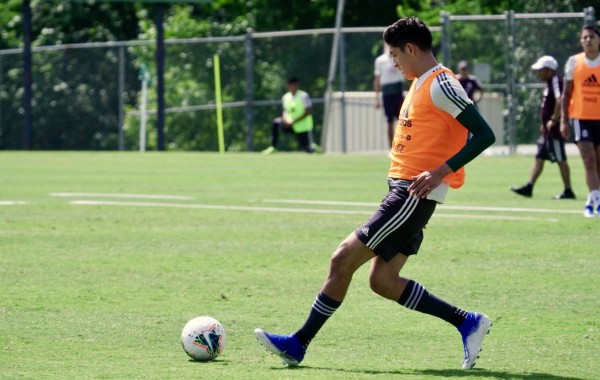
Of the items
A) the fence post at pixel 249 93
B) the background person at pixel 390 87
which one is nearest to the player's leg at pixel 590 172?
the background person at pixel 390 87

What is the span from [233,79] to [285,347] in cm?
2879

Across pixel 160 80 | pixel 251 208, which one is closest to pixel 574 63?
pixel 251 208

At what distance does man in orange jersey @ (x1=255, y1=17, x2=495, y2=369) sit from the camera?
286 inches

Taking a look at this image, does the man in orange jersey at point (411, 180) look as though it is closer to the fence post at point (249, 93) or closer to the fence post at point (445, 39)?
the fence post at point (445, 39)

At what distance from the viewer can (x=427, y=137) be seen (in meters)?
7.40

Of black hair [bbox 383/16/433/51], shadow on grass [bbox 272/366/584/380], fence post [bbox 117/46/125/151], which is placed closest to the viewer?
shadow on grass [bbox 272/366/584/380]

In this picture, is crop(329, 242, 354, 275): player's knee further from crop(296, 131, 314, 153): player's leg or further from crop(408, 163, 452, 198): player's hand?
crop(296, 131, 314, 153): player's leg

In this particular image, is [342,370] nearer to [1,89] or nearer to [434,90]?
[434,90]

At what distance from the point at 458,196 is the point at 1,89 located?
22.3 m

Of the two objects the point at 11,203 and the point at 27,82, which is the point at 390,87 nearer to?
the point at 11,203

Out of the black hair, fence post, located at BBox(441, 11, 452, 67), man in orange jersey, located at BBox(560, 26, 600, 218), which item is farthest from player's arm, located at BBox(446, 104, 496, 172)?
fence post, located at BBox(441, 11, 452, 67)

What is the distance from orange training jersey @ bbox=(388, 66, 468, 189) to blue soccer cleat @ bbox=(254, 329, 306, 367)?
108 centimetres

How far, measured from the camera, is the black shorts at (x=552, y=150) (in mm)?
18328

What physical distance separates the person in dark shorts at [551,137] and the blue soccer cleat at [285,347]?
37.3 feet
